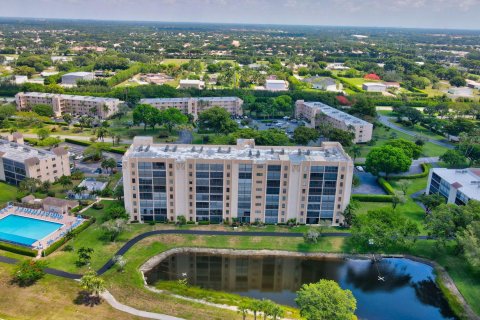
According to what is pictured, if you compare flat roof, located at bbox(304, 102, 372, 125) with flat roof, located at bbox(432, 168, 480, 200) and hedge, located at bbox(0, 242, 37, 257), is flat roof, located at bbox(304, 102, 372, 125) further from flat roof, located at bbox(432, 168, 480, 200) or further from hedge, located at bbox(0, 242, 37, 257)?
hedge, located at bbox(0, 242, 37, 257)

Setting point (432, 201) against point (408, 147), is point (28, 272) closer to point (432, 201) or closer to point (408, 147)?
point (432, 201)

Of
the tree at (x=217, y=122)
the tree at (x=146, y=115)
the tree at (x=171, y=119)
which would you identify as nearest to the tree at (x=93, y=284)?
the tree at (x=217, y=122)

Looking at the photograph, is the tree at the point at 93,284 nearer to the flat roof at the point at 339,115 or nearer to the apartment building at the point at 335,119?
the apartment building at the point at 335,119

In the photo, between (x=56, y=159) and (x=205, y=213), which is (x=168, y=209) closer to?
(x=205, y=213)

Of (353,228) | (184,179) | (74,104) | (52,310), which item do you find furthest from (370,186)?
(74,104)

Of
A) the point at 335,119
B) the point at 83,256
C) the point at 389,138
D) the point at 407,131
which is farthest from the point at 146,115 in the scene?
the point at 407,131
